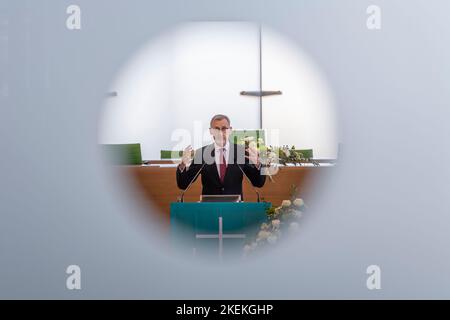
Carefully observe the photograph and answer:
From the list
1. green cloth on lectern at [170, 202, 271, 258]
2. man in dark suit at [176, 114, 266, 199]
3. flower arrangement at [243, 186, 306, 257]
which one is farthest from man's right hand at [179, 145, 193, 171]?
flower arrangement at [243, 186, 306, 257]

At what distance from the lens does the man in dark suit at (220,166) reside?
2.85 meters

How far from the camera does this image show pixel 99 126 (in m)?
1.37

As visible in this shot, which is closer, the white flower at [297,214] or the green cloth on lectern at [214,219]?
the white flower at [297,214]

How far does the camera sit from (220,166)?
2.87 metres

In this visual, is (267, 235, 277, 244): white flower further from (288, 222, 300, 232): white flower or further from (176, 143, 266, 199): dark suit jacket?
(176, 143, 266, 199): dark suit jacket

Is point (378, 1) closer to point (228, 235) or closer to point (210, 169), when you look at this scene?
point (228, 235)

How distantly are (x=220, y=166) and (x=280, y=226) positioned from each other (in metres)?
1.32

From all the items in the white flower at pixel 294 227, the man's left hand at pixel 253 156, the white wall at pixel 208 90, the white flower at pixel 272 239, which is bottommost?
the white flower at pixel 272 239

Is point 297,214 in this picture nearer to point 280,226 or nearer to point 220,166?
point 280,226

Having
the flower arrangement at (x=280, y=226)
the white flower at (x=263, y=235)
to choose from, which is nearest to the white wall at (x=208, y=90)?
the flower arrangement at (x=280, y=226)

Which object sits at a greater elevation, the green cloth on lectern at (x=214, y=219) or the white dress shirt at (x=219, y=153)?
the white dress shirt at (x=219, y=153)

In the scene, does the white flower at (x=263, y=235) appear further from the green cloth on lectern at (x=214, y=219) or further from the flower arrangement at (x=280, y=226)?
the green cloth on lectern at (x=214, y=219)

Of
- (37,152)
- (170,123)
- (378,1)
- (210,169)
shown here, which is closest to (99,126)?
(37,152)
